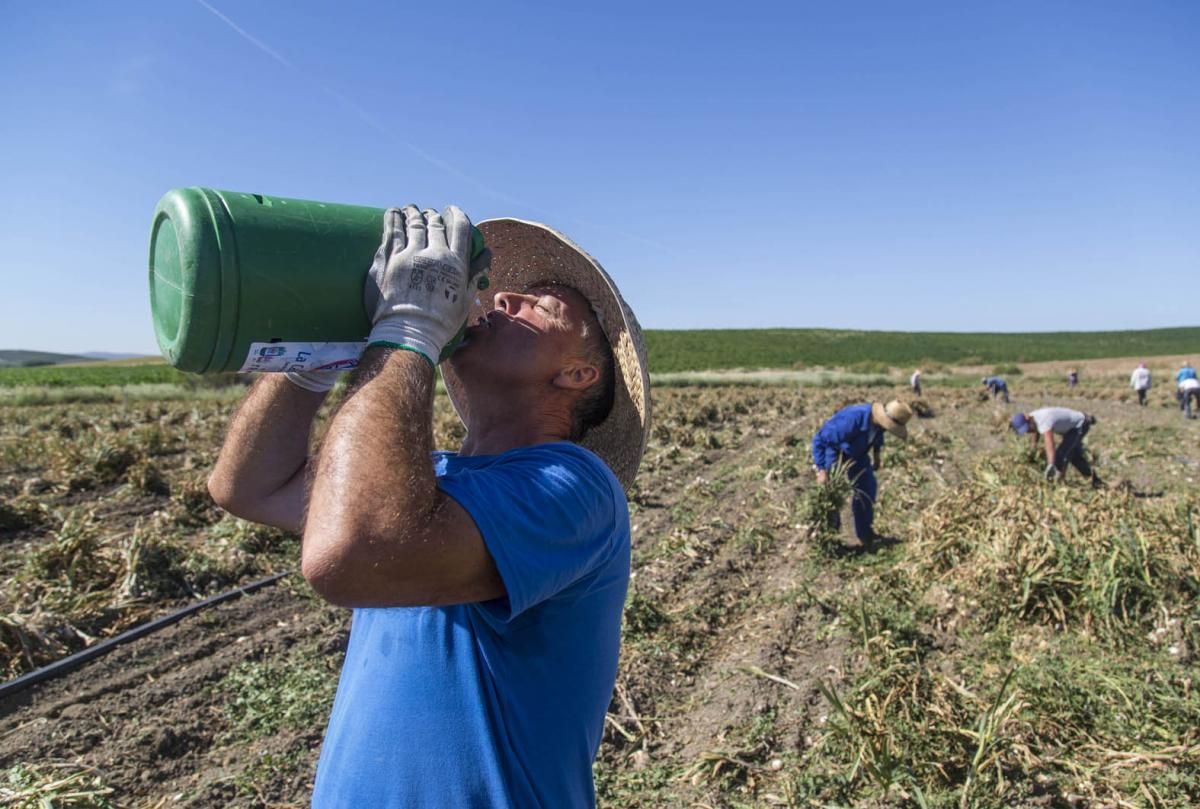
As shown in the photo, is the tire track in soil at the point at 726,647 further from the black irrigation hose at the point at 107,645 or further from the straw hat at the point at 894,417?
the black irrigation hose at the point at 107,645

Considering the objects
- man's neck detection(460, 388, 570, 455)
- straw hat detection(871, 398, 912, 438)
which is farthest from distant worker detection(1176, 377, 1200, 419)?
man's neck detection(460, 388, 570, 455)

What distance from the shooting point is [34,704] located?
190 inches

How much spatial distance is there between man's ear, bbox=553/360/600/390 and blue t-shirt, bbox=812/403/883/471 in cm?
740

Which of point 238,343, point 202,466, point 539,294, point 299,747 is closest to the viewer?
point 238,343

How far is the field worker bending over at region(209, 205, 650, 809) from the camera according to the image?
52.6 inches

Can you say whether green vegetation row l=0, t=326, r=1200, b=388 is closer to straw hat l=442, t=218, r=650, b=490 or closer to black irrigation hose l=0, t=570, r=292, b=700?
black irrigation hose l=0, t=570, r=292, b=700

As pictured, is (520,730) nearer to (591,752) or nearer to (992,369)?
(591,752)

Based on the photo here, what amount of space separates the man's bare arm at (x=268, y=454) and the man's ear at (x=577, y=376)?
64 cm

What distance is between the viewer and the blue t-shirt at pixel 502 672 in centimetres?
147

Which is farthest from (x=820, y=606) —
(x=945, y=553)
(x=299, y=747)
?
(x=299, y=747)

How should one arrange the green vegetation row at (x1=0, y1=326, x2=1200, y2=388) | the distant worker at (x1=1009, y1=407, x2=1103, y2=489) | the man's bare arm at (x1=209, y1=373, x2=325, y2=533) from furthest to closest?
1. the green vegetation row at (x1=0, y1=326, x2=1200, y2=388)
2. the distant worker at (x1=1009, y1=407, x2=1103, y2=489)
3. the man's bare arm at (x1=209, y1=373, x2=325, y2=533)

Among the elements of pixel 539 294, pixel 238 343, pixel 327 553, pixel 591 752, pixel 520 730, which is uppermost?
pixel 539 294

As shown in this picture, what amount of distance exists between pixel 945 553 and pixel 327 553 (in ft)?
23.4

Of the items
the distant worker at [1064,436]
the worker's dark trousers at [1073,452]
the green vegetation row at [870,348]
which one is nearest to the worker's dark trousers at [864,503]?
the distant worker at [1064,436]
